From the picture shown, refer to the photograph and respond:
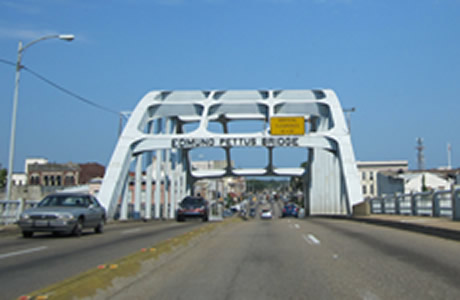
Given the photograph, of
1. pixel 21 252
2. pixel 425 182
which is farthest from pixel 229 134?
pixel 425 182

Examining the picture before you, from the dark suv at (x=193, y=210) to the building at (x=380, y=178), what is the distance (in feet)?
134

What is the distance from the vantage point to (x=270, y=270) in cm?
859

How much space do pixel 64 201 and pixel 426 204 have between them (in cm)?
1607

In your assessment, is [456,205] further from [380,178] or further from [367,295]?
[380,178]

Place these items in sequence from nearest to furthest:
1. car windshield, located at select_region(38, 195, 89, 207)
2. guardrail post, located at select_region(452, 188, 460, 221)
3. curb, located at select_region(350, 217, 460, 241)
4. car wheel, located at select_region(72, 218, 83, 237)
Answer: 1. curb, located at select_region(350, 217, 460, 241)
2. car wheel, located at select_region(72, 218, 83, 237)
3. car windshield, located at select_region(38, 195, 89, 207)
4. guardrail post, located at select_region(452, 188, 460, 221)

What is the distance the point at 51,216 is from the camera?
15.1 m

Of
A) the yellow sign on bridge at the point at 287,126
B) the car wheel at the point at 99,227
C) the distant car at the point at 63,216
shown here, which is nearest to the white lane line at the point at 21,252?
the distant car at the point at 63,216

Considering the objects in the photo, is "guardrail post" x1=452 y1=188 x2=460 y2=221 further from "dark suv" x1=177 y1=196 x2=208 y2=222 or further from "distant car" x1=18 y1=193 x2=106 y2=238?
"dark suv" x1=177 y1=196 x2=208 y2=222

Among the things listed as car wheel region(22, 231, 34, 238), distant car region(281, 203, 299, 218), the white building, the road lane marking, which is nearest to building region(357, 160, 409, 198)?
the white building

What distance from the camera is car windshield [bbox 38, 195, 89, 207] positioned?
16719 millimetres

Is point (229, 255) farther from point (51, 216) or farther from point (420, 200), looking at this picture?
point (420, 200)

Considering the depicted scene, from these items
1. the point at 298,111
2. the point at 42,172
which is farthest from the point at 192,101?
the point at 42,172

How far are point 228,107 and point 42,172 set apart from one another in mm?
52258

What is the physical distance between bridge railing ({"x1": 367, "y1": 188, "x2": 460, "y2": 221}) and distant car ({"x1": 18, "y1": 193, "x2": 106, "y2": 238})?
13096 mm
